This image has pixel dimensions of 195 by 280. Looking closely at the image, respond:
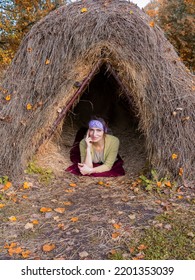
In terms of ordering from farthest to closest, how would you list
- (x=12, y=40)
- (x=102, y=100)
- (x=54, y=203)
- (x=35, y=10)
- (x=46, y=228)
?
1. (x=35, y=10)
2. (x=12, y=40)
3. (x=102, y=100)
4. (x=54, y=203)
5. (x=46, y=228)

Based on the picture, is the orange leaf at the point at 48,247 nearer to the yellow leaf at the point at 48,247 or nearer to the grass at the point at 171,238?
the yellow leaf at the point at 48,247

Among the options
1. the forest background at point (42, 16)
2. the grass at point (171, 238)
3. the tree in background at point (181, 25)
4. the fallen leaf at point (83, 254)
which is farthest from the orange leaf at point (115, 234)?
the tree in background at point (181, 25)

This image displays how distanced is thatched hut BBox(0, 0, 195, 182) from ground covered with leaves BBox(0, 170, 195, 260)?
476 millimetres

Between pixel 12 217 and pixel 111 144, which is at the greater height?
pixel 111 144

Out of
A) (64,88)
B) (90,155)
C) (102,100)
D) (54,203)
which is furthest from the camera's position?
(102,100)

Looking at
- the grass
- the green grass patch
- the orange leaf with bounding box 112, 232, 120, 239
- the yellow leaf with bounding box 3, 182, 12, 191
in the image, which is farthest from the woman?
the orange leaf with bounding box 112, 232, 120, 239

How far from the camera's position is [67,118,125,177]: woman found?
5324 mm

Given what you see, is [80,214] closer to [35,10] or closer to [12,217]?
[12,217]

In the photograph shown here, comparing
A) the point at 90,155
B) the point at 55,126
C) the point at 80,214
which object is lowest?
the point at 80,214

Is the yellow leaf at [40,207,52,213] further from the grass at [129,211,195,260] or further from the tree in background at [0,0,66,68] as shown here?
the tree in background at [0,0,66,68]

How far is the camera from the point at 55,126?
16.8ft
